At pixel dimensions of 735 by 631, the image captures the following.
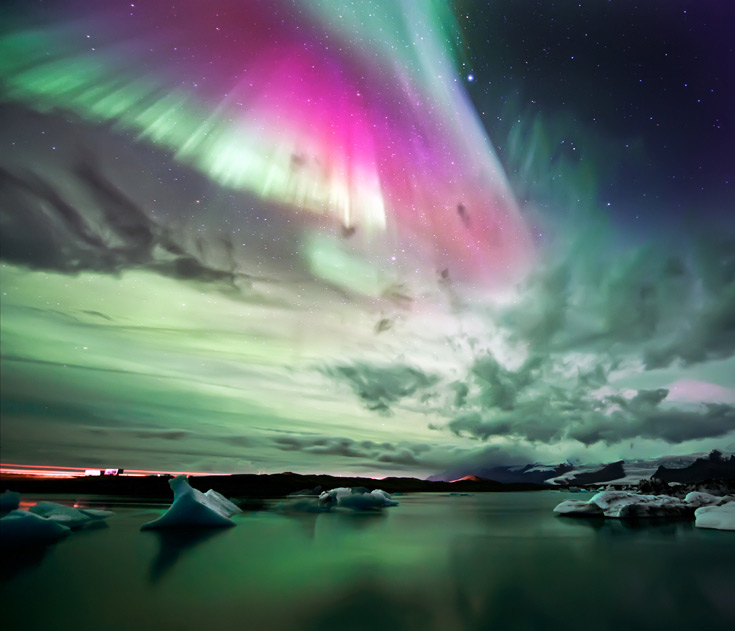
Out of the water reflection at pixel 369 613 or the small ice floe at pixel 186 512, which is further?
the small ice floe at pixel 186 512

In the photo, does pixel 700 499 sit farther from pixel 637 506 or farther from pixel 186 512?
pixel 186 512

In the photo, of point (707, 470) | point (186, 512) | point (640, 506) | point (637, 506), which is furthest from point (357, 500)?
point (707, 470)

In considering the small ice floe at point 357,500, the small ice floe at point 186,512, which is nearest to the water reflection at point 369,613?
the small ice floe at point 186,512

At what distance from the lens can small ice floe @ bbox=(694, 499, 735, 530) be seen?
24844 millimetres

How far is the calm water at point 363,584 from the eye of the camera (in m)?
8.25

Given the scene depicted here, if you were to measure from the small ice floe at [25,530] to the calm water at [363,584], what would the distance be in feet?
2.54

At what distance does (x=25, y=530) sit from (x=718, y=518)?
33.8m

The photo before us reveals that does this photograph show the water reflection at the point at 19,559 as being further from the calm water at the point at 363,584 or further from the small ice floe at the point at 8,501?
the small ice floe at the point at 8,501

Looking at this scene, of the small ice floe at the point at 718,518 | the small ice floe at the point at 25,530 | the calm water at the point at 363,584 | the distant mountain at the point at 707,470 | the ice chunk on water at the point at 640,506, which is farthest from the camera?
the distant mountain at the point at 707,470

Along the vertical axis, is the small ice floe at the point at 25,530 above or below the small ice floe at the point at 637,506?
above

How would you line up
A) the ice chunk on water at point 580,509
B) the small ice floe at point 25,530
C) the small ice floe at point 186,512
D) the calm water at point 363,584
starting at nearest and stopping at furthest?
the calm water at point 363,584
the small ice floe at point 25,530
the small ice floe at point 186,512
the ice chunk on water at point 580,509

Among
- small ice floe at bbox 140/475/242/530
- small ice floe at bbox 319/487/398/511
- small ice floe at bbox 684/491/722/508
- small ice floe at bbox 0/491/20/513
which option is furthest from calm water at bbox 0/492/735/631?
small ice floe at bbox 319/487/398/511

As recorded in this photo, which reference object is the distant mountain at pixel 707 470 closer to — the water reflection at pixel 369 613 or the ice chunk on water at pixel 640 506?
the ice chunk on water at pixel 640 506

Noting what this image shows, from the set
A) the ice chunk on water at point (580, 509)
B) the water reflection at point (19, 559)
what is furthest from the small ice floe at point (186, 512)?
the ice chunk on water at point (580, 509)
